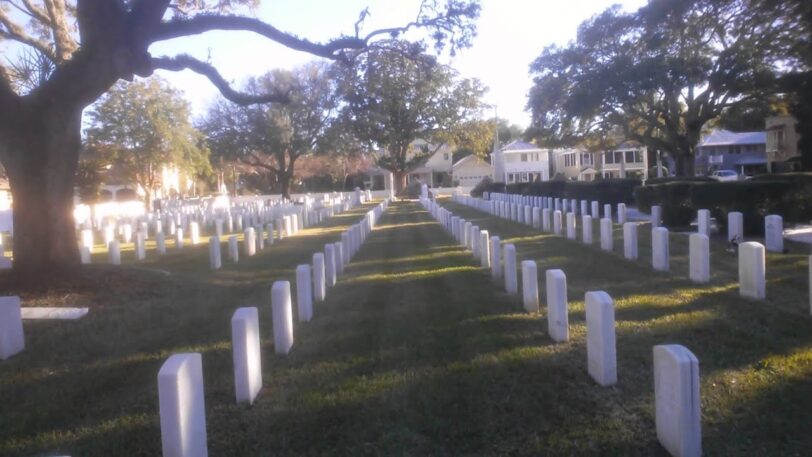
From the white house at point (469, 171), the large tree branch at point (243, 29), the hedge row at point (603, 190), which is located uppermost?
the large tree branch at point (243, 29)

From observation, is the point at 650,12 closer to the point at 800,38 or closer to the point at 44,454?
the point at 800,38

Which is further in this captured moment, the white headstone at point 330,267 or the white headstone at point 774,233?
the white headstone at point 774,233

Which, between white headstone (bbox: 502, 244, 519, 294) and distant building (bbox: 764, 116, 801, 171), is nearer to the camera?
white headstone (bbox: 502, 244, 519, 294)

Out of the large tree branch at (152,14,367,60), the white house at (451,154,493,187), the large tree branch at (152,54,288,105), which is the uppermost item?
the large tree branch at (152,14,367,60)

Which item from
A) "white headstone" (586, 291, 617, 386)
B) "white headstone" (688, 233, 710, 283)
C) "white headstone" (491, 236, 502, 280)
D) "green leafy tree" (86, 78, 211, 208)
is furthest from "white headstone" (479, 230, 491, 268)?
"green leafy tree" (86, 78, 211, 208)

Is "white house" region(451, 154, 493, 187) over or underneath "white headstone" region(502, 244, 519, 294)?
over

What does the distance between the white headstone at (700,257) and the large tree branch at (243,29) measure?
276 inches

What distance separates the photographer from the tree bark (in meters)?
11.5

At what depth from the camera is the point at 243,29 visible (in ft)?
42.9

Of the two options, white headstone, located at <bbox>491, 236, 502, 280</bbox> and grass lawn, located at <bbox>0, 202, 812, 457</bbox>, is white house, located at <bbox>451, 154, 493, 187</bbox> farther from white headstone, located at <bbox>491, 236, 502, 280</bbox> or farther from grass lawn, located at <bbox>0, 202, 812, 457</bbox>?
grass lawn, located at <bbox>0, 202, 812, 457</bbox>

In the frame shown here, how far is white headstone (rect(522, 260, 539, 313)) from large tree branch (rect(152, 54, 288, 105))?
749 cm

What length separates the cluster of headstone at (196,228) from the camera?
18.2 metres

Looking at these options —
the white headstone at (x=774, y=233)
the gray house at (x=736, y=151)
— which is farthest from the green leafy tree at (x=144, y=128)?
the gray house at (x=736, y=151)

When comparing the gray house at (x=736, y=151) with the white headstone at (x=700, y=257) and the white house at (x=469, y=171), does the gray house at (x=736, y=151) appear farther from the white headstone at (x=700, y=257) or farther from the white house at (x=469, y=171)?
the white headstone at (x=700, y=257)
